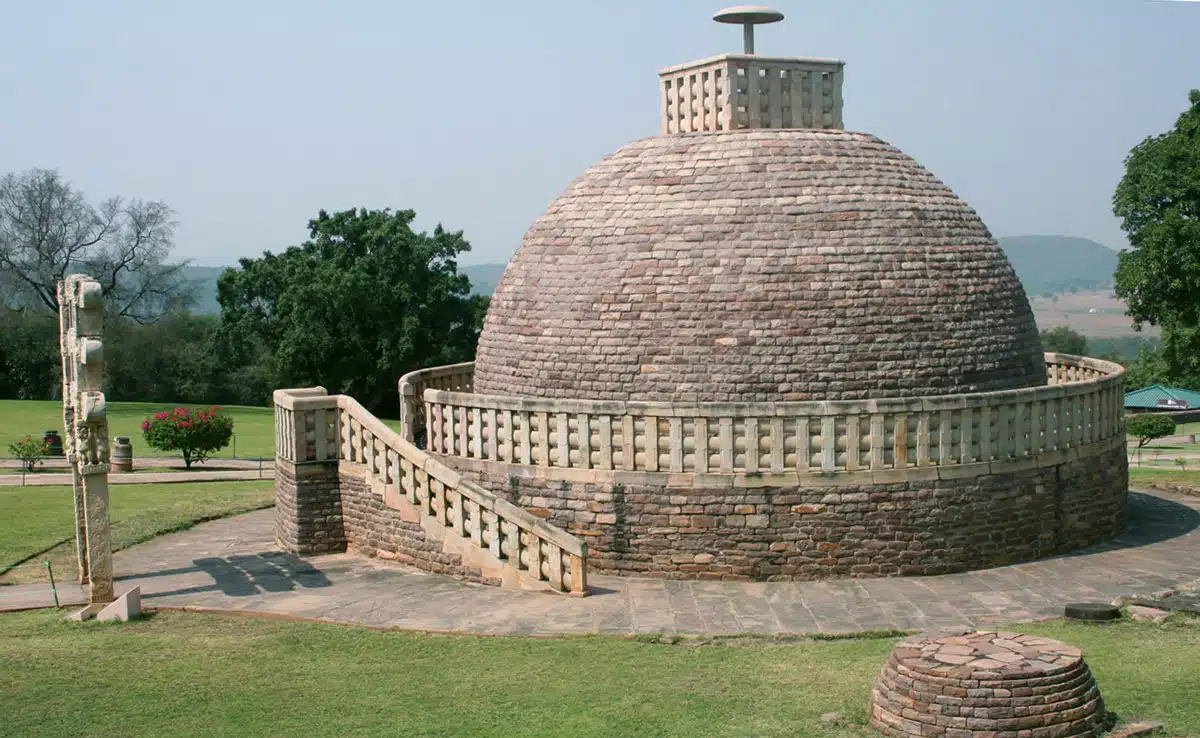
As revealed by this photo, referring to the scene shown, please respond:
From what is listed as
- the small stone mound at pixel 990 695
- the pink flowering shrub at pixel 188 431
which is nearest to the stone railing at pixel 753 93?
the small stone mound at pixel 990 695

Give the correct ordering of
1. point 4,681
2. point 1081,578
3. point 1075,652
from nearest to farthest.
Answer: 1. point 1075,652
2. point 4,681
3. point 1081,578

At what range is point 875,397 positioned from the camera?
19.1 metres

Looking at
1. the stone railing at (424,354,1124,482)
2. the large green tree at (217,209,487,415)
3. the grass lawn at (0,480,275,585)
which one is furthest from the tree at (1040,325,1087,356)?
the stone railing at (424,354,1124,482)

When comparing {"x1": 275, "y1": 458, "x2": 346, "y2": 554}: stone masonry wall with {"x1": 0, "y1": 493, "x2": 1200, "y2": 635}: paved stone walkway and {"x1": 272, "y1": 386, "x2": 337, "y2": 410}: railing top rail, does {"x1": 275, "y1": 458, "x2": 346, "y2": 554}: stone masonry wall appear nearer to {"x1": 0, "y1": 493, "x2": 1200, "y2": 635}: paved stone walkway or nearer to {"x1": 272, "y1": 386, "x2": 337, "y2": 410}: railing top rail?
{"x1": 0, "y1": 493, "x2": 1200, "y2": 635}: paved stone walkway

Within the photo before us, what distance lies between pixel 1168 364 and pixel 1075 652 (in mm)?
35096

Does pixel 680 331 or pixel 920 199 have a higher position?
pixel 920 199

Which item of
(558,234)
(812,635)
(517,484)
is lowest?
(812,635)

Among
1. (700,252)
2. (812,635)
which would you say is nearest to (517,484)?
(700,252)

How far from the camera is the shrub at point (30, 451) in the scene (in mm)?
32594

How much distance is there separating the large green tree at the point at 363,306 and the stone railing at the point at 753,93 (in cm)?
2753

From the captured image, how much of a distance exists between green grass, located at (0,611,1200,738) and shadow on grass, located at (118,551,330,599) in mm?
1883

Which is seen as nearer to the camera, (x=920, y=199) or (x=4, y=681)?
(x=4, y=681)

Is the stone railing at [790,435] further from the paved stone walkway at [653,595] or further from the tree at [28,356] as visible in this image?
the tree at [28,356]

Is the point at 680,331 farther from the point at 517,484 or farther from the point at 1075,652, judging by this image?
the point at 1075,652
